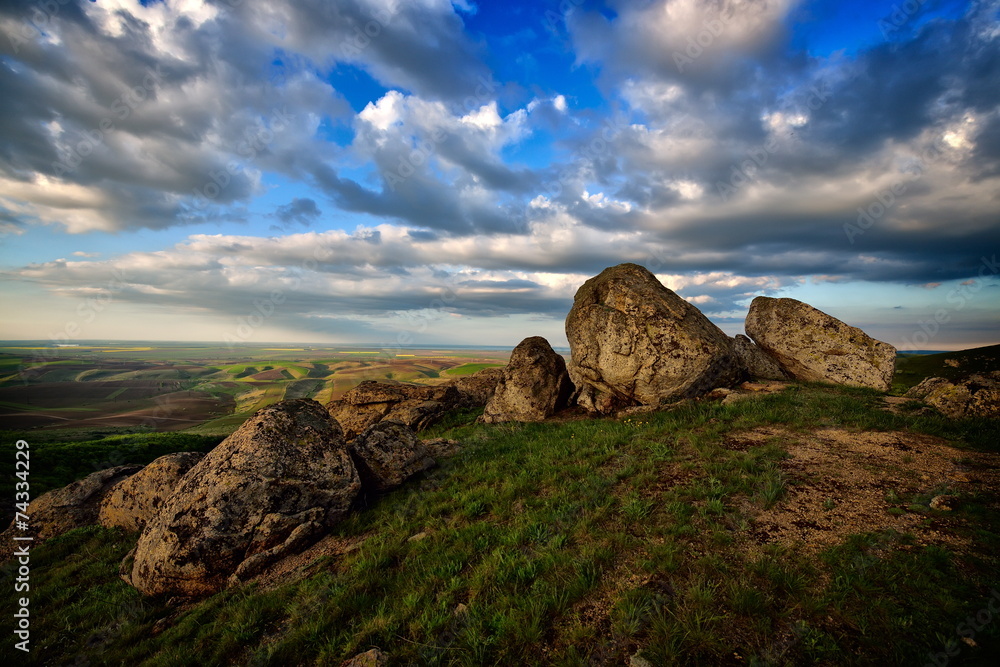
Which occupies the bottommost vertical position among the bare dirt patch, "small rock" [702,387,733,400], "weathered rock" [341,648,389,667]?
"weathered rock" [341,648,389,667]

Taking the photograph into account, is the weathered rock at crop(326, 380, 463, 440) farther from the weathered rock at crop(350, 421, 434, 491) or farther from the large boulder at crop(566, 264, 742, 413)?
the weathered rock at crop(350, 421, 434, 491)

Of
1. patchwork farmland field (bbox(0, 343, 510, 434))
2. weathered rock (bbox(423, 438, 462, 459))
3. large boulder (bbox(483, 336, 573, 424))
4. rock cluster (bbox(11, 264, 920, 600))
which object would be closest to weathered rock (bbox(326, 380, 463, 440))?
rock cluster (bbox(11, 264, 920, 600))

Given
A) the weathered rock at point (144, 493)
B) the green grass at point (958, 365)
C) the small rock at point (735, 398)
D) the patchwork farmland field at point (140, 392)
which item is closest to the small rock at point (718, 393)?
the small rock at point (735, 398)

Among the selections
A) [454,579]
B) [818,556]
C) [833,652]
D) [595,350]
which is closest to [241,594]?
[454,579]

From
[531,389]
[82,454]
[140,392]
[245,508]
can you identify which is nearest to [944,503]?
[245,508]

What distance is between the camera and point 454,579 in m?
6.94

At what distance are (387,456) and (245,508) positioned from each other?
4156mm

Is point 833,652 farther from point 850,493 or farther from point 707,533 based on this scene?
point 850,493

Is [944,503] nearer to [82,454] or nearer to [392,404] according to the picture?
[392,404]

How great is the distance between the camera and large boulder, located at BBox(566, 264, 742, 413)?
16.7m

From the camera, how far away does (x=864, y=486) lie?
8.39 metres

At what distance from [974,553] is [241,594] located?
550 inches

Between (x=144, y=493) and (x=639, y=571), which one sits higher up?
(x=639, y=571)

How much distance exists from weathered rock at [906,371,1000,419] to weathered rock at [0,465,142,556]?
32.0 meters
